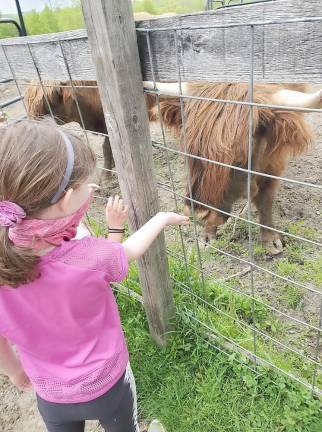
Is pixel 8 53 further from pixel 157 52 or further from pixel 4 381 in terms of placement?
pixel 4 381

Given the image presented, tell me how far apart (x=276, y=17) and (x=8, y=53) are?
150 cm

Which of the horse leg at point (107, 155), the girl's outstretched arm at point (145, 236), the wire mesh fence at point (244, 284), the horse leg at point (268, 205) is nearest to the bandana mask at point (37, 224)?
the girl's outstretched arm at point (145, 236)

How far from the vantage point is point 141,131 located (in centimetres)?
146

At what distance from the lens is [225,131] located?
2396mm

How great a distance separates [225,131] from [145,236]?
1357 millimetres

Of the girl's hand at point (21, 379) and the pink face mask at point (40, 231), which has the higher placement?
the pink face mask at point (40, 231)

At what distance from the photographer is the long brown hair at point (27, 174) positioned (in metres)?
0.92

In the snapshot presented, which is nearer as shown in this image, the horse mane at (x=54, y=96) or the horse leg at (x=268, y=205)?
the horse leg at (x=268, y=205)

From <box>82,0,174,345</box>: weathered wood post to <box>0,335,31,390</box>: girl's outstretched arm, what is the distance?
2.25 ft

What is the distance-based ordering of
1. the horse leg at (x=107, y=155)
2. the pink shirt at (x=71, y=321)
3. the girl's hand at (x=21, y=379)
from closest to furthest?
the pink shirt at (x=71, y=321), the girl's hand at (x=21, y=379), the horse leg at (x=107, y=155)

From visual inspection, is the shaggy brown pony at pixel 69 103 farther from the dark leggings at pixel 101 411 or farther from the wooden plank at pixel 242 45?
the dark leggings at pixel 101 411

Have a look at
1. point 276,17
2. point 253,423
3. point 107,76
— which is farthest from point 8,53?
point 253,423

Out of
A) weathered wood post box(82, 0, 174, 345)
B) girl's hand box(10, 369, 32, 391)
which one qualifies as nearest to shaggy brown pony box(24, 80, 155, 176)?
weathered wood post box(82, 0, 174, 345)

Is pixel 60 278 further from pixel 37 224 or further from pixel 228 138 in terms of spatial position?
pixel 228 138
